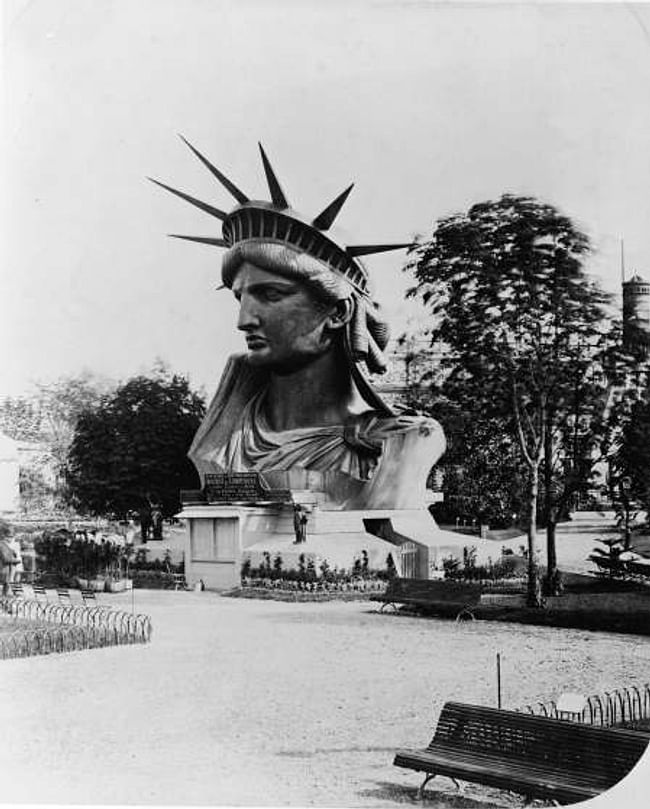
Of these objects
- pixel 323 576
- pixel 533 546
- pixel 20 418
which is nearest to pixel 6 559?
pixel 20 418

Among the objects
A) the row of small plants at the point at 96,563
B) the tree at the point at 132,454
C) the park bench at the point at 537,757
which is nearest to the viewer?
the park bench at the point at 537,757

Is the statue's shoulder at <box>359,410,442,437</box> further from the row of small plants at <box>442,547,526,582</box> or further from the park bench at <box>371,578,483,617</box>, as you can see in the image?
the park bench at <box>371,578,483,617</box>

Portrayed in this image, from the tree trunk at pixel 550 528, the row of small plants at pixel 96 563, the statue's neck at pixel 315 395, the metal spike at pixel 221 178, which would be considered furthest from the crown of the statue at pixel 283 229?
the row of small plants at pixel 96 563

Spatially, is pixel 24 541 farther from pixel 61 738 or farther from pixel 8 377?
pixel 61 738

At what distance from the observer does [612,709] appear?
9.64m

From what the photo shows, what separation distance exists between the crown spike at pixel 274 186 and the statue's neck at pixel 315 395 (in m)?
2.49

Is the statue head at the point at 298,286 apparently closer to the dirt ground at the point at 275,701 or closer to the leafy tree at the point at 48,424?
the leafy tree at the point at 48,424

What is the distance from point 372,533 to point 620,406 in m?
4.33

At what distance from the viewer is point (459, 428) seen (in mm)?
13742

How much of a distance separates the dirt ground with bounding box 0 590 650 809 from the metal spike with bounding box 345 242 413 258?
4372 millimetres

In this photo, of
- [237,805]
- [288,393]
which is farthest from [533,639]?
[288,393]

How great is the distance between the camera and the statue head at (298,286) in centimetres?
1423

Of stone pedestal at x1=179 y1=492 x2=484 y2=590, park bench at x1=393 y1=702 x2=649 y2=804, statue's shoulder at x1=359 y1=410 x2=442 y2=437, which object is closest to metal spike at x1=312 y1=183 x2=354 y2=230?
statue's shoulder at x1=359 y1=410 x2=442 y2=437

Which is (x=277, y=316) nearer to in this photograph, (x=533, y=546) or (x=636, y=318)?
(x=533, y=546)
